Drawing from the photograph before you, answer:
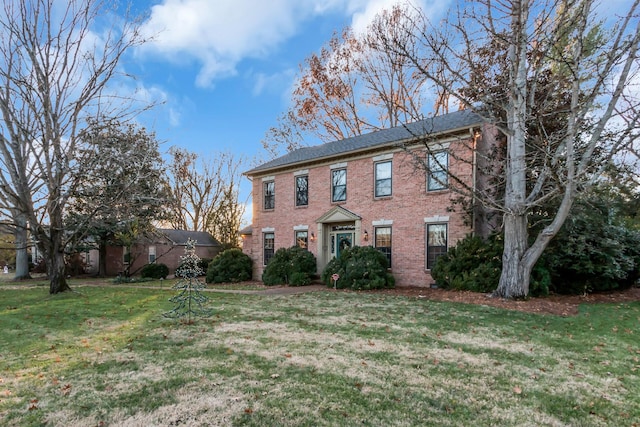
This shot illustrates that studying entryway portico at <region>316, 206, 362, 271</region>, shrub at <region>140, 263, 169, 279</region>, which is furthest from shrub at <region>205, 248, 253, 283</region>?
shrub at <region>140, 263, 169, 279</region>

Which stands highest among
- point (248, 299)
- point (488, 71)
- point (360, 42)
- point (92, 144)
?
point (360, 42)

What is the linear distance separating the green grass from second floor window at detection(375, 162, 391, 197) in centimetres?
763

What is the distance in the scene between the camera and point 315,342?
5.82 meters

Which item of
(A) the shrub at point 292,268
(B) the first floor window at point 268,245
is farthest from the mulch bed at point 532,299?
(B) the first floor window at point 268,245

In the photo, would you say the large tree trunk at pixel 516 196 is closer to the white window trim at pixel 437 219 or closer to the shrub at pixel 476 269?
the shrub at pixel 476 269

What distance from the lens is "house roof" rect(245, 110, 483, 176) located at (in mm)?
13494

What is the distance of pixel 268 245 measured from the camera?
19203mm

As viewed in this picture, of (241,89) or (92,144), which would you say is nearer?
(92,144)

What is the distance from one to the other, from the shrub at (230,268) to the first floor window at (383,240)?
24.3 feet

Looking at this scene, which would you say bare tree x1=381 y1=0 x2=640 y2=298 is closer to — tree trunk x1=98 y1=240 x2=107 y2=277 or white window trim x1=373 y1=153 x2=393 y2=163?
white window trim x1=373 y1=153 x2=393 y2=163

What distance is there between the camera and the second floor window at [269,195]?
1909cm

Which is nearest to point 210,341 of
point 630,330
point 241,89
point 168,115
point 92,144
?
point 630,330

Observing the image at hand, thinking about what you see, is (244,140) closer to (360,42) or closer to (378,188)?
(360,42)

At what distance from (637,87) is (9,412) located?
1340cm
